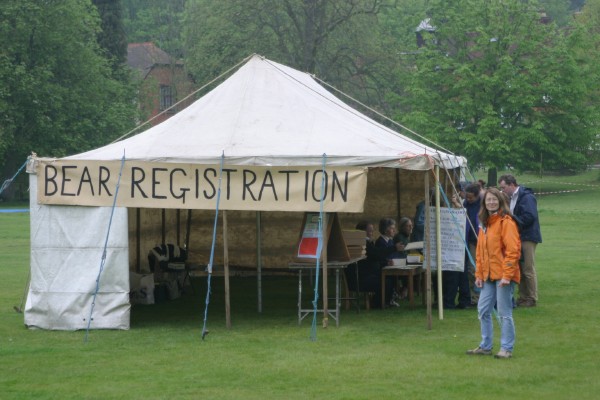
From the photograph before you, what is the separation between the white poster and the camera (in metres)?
14.1

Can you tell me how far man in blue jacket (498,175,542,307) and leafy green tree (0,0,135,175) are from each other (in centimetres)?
3865

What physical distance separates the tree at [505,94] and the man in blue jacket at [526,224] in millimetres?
37331

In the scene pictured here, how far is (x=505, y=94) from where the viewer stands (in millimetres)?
54531

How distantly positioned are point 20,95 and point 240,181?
134ft

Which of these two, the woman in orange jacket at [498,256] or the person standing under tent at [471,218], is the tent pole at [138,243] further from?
the woman in orange jacket at [498,256]

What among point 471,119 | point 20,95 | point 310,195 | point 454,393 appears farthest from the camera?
point 471,119

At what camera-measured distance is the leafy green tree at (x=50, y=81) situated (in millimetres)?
51219

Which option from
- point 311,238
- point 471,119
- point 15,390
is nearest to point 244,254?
point 311,238

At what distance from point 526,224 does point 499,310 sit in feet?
13.3

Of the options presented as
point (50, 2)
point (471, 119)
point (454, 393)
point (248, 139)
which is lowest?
point (454, 393)

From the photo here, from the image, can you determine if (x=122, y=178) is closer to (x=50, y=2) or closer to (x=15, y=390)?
(x=15, y=390)

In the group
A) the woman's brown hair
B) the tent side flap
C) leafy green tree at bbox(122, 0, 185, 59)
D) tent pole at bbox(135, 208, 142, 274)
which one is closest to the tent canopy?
the tent side flap

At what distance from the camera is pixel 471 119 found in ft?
182

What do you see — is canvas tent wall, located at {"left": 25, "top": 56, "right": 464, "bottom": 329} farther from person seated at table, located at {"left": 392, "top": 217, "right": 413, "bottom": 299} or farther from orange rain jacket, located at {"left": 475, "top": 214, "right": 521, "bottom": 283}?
orange rain jacket, located at {"left": 475, "top": 214, "right": 521, "bottom": 283}
